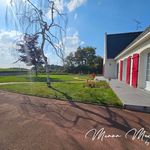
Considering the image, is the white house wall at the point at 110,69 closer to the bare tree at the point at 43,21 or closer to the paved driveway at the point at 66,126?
the bare tree at the point at 43,21

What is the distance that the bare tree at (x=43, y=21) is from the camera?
28.5ft

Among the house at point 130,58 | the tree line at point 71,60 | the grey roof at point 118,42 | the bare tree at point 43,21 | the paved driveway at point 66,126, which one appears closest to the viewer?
the paved driveway at point 66,126

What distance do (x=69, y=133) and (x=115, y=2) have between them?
29.6ft

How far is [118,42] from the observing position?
78.6 feet

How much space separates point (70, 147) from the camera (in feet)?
10.0

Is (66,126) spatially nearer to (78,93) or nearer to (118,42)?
(78,93)

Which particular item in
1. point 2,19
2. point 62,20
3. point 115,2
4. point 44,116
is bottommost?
point 44,116

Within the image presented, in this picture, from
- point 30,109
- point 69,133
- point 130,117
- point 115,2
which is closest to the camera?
point 69,133

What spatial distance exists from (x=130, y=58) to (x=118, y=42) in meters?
Answer: 12.4

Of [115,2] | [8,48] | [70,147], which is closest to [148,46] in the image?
[115,2]

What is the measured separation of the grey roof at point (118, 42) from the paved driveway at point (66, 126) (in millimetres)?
18369

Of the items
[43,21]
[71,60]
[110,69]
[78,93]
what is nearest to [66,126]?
[78,93]

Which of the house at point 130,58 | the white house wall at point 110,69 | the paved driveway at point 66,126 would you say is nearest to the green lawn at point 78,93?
the paved driveway at point 66,126

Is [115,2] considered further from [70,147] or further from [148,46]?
[70,147]
